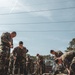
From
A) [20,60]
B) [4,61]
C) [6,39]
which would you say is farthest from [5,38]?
[20,60]

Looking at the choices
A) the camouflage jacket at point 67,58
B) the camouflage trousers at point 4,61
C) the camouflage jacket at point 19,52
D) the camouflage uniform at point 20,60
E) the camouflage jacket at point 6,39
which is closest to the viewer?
the camouflage jacket at point 67,58

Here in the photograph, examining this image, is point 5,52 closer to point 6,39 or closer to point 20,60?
point 6,39

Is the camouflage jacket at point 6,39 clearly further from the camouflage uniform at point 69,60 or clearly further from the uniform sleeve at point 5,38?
the camouflage uniform at point 69,60

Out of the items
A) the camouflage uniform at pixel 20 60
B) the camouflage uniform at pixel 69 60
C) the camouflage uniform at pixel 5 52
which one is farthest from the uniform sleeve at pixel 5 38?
the camouflage uniform at pixel 20 60

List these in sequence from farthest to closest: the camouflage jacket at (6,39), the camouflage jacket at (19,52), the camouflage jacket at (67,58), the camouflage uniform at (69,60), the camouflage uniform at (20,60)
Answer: the camouflage jacket at (19,52)
the camouflage uniform at (20,60)
the camouflage jacket at (6,39)
the camouflage jacket at (67,58)
the camouflage uniform at (69,60)

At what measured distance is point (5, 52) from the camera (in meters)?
10.0

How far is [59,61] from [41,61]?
38.6 feet

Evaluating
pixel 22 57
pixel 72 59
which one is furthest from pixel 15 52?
pixel 72 59

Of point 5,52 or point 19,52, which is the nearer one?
point 5,52

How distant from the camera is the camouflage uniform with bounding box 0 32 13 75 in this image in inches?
386

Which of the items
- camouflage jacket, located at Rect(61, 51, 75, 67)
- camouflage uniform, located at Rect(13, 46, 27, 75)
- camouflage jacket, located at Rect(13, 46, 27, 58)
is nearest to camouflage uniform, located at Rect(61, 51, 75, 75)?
camouflage jacket, located at Rect(61, 51, 75, 67)

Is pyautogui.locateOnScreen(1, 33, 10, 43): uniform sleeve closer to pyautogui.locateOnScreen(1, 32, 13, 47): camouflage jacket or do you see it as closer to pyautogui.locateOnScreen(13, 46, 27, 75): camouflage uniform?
pyautogui.locateOnScreen(1, 32, 13, 47): camouflage jacket

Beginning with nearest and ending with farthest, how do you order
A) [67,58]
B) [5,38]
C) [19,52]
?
[67,58]
[5,38]
[19,52]

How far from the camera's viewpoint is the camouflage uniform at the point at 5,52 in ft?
32.2
